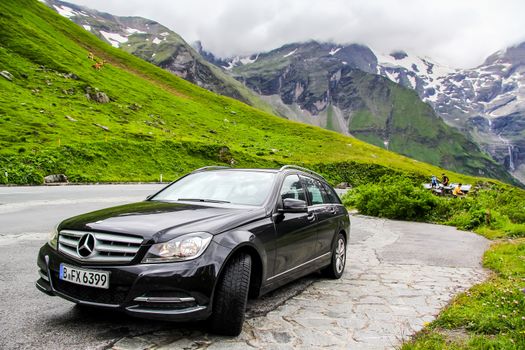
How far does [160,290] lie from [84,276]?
2.44 ft

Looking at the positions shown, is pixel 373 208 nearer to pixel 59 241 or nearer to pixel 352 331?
pixel 352 331

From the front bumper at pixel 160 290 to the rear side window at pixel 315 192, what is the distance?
9.89 ft

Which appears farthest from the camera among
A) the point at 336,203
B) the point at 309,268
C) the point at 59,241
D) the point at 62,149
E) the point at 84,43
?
the point at 84,43

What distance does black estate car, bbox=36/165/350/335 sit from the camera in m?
4.06

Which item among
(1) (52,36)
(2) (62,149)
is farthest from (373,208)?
(1) (52,36)

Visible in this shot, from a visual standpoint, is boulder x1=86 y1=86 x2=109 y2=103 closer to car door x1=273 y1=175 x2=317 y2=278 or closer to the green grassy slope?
the green grassy slope

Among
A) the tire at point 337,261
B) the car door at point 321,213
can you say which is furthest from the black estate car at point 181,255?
the tire at point 337,261

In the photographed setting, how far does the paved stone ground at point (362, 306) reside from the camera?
14.7ft

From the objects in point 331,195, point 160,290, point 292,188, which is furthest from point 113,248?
point 331,195

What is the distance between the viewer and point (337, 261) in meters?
7.59

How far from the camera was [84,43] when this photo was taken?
79.2 meters

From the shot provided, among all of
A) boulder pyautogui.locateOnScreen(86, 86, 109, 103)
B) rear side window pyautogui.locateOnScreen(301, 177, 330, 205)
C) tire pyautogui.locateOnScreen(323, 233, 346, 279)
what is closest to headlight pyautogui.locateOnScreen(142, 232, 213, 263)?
rear side window pyautogui.locateOnScreen(301, 177, 330, 205)

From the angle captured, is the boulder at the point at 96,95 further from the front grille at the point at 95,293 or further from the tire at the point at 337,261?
the front grille at the point at 95,293

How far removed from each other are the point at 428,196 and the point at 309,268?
1338cm
